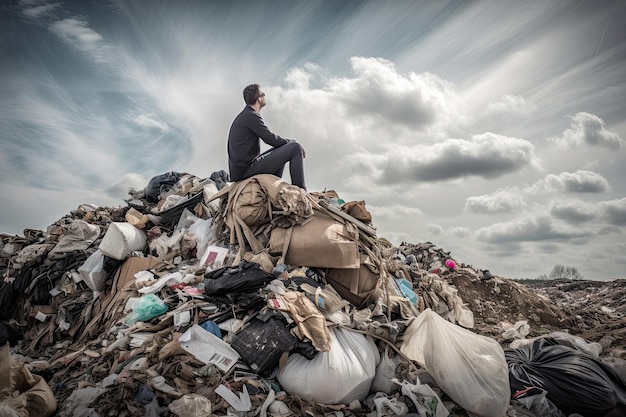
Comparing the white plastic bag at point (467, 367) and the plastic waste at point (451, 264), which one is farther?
the plastic waste at point (451, 264)

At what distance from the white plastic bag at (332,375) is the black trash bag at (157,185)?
155 inches

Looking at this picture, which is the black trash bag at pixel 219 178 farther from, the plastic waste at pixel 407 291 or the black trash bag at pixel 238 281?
the plastic waste at pixel 407 291

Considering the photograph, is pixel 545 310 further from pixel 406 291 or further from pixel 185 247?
pixel 185 247

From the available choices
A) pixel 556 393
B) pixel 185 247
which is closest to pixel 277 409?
pixel 556 393

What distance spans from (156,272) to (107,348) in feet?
3.88

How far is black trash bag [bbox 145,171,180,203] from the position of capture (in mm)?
5289

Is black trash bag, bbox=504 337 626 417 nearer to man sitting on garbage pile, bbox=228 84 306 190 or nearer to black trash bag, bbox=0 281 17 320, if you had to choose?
man sitting on garbage pile, bbox=228 84 306 190

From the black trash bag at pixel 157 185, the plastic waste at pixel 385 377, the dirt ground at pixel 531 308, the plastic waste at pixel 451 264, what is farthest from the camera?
the plastic waste at pixel 451 264

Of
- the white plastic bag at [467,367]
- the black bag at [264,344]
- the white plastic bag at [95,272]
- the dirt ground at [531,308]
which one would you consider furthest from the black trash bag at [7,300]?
the dirt ground at [531,308]

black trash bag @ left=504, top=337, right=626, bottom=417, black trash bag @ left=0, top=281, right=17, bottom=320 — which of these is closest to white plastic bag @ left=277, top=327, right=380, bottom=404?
black trash bag @ left=504, top=337, right=626, bottom=417

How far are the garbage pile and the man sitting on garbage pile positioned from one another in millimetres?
288

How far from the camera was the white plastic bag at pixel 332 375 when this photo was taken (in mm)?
2168

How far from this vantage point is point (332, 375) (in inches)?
86.0

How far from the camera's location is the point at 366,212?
396 cm
